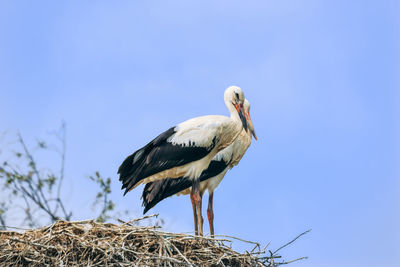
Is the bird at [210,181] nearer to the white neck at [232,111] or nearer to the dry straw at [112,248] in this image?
the white neck at [232,111]

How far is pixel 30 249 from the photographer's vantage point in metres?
5.64

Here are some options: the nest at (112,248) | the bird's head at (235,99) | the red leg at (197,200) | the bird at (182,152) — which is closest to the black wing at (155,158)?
the bird at (182,152)

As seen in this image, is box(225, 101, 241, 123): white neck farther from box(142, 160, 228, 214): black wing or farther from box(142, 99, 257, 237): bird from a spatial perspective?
box(142, 160, 228, 214): black wing

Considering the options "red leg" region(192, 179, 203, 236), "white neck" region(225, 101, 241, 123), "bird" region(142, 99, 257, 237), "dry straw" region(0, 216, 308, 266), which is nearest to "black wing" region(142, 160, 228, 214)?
"bird" region(142, 99, 257, 237)

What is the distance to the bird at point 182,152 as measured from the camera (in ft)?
24.1

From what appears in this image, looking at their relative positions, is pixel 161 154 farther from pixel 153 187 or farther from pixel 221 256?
pixel 221 256

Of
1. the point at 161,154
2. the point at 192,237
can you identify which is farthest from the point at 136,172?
the point at 192,237

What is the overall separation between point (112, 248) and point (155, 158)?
1.99 metres

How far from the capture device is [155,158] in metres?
7.36

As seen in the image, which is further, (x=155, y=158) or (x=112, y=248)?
(x=155, y=158)

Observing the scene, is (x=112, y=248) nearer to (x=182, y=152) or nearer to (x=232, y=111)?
(x=182, y=152)

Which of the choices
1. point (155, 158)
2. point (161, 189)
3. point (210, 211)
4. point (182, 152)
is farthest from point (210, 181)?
point (155, 158)

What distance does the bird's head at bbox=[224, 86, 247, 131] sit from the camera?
7906mm

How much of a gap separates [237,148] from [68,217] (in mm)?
2413
